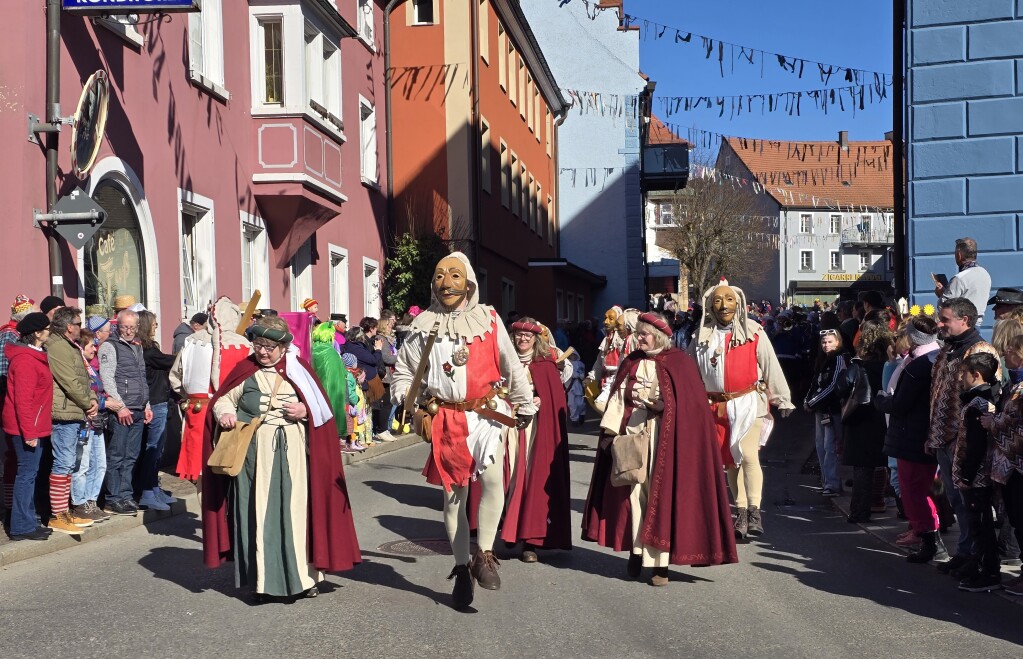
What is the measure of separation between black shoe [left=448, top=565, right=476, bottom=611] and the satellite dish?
7412 millimetres

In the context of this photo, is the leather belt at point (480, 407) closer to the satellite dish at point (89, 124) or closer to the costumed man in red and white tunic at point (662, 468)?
the costumed man in red and white tunic at point (662, 468)

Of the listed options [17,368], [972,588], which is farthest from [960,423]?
[17,368]

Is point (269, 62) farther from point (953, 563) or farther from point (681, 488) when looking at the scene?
point (953, 563)

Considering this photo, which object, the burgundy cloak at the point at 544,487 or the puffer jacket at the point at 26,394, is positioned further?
the puffer jacket at the point at 26,394

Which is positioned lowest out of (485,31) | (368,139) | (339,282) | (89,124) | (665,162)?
(339,282)

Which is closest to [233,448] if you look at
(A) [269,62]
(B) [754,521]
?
(B) [754,521]

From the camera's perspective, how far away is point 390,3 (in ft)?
86.8

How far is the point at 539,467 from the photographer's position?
29.7 ft

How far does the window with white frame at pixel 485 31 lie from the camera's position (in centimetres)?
3058

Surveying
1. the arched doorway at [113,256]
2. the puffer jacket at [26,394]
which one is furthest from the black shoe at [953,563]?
the arched doorway at [113,256]

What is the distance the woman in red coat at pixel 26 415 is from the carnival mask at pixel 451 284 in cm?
365

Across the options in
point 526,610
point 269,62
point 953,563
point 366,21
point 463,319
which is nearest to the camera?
point 526,610

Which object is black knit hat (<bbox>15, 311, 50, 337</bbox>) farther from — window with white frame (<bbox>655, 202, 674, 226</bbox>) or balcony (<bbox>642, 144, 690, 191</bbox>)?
window with white frame (<bbox>655, 202, 674, 226</bbox>)

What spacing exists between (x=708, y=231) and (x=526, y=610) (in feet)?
181
